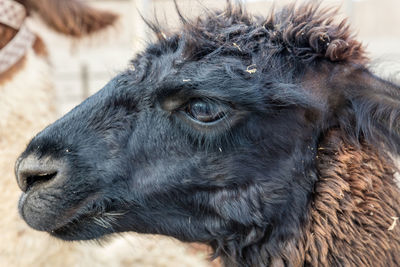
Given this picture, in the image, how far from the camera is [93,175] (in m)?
1.67

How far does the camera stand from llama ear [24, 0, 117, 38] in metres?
2.69

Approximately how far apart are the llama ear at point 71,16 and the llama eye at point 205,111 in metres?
1.46

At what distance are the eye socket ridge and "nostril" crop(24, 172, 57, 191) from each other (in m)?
0.54

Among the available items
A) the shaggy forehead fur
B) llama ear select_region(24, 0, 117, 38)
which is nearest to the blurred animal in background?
llama ear select_region(24, 0, 117, 38)

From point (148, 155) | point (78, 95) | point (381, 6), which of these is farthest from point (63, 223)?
point (381, 6)

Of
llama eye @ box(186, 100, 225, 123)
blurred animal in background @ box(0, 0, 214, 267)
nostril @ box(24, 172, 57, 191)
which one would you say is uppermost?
llama eye @ box(186, 100, 225, 123)

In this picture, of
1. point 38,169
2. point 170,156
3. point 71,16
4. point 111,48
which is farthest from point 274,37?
point 111,48

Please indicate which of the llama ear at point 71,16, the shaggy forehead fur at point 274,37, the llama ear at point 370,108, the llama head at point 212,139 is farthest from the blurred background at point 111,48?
the llama ear at point 370,108

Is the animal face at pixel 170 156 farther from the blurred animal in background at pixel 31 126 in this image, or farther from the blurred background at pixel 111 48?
the blurred background at pixel 111 48

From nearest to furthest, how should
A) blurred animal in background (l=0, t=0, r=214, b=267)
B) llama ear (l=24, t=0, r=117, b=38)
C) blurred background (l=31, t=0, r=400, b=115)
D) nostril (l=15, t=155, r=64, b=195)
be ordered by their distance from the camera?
1. nostril (l=15, t=155, r=64, b=195)
2. blurred animal in background (l=0, t=0, r=214, b=267)
3. llama ear (l=24, t=0, r=117, b=38)
4. blurred background (l=31, t=0, r=400, b=115)

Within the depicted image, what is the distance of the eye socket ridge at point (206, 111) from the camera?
1.64 m

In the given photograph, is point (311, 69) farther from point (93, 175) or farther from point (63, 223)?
point (63, 223)

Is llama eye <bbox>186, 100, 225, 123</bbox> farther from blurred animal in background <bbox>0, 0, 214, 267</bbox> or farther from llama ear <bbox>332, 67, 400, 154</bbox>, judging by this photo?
blurred animal in background <bbox>0, 0, 214, 267</bbox>

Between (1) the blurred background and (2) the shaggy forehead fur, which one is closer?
(2) the shaggy forehead fur
